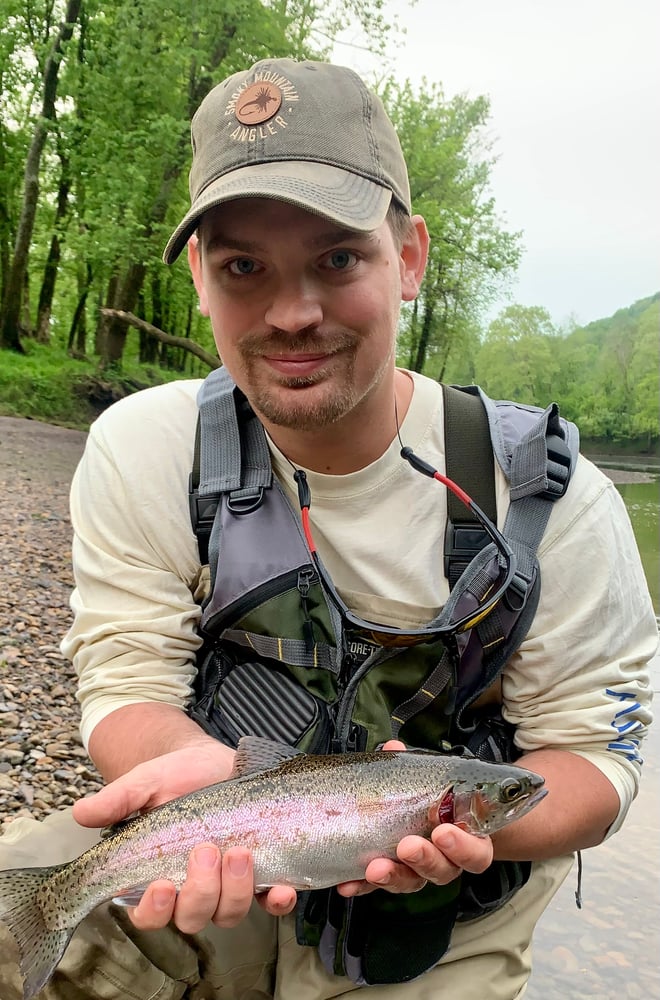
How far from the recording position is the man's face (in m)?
1.99

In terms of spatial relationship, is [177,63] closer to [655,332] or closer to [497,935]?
[497,935]

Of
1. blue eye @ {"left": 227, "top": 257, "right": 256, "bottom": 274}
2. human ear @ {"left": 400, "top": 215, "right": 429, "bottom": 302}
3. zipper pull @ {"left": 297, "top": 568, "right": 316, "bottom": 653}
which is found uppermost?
human ear @ {"left": 400, "top": 215, "right": 429, "bottom": 302}

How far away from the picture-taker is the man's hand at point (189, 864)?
1.62 meters

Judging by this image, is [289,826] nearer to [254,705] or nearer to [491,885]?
[254,705]

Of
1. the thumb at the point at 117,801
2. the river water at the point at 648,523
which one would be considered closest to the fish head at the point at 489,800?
the thumb at the point at 117,801

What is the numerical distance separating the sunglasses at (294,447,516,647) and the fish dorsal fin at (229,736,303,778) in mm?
385

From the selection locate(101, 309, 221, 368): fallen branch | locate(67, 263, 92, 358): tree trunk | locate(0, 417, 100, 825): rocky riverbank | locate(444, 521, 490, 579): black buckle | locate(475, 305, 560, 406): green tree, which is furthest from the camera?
locate(475, 305, 560, 406): green tree

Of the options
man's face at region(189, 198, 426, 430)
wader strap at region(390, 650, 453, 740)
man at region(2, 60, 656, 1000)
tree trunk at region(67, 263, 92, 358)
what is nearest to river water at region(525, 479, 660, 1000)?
man at region(2, 60, 656, 1000)

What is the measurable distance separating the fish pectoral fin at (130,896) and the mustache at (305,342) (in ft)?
4.35

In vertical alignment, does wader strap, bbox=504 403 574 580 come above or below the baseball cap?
below

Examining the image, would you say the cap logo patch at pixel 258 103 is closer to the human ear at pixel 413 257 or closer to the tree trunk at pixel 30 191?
the human ear at pixel 413 257

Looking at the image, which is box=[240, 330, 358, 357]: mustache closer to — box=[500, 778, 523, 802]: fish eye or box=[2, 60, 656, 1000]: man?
box=[2, 60, 656, 1000]: man

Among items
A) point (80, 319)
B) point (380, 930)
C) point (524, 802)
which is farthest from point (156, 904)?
point (80, 319)

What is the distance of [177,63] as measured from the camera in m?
17.1
